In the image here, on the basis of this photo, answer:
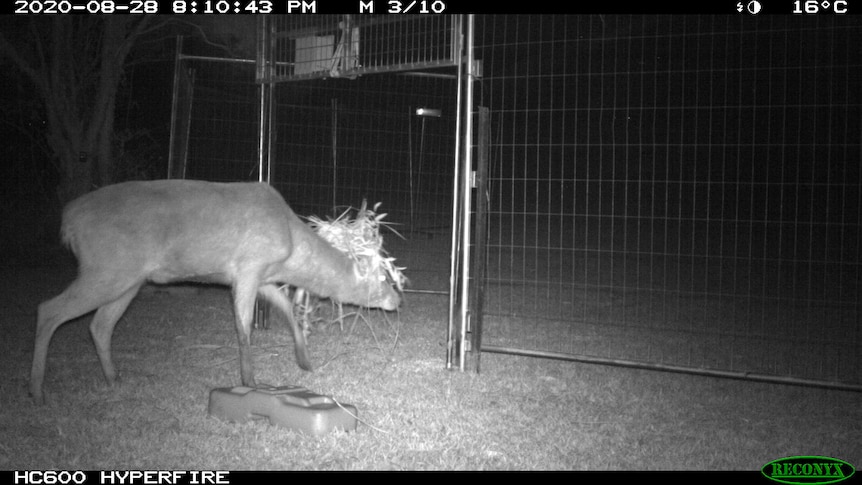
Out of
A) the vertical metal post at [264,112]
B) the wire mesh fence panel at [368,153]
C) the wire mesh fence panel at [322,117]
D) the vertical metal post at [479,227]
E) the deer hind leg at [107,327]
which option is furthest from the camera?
the wire mesh fence panel at [368,153]

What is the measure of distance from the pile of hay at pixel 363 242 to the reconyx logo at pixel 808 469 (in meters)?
3.37

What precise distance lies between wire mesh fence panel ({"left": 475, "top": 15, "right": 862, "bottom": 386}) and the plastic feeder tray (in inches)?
95.4

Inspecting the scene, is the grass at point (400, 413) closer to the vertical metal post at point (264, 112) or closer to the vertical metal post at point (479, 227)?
the vertical metal post at point (479, 227)

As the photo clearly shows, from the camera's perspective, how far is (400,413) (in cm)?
534

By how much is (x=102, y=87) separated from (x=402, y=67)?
7879 mm

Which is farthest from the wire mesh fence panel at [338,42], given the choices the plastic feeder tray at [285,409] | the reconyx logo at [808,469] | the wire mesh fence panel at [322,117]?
the reconyx logo at [808,469]

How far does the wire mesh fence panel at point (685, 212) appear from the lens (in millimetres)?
7082

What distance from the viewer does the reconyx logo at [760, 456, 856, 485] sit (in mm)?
4348

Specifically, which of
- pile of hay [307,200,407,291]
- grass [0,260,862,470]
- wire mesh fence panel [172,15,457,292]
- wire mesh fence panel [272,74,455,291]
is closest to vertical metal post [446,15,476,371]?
wire mesh fence panel [172,15,457,292]

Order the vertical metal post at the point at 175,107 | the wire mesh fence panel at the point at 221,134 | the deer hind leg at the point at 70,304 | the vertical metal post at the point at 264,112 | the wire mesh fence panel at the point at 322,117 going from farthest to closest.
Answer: the wire mesh fence panel at the point at 221,134, the vertical metal post at the point at 175,107, the vertical metal post at the point at 264,112, the wire mesh fence panel at the point at 322,117, the deer hind leg at the point at 70,304

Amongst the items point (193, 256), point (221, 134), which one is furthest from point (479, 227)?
point (221, 134)

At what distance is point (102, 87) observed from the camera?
507 inches

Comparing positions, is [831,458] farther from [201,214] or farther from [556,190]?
[556,190]

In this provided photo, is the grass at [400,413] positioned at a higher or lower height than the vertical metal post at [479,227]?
lower
